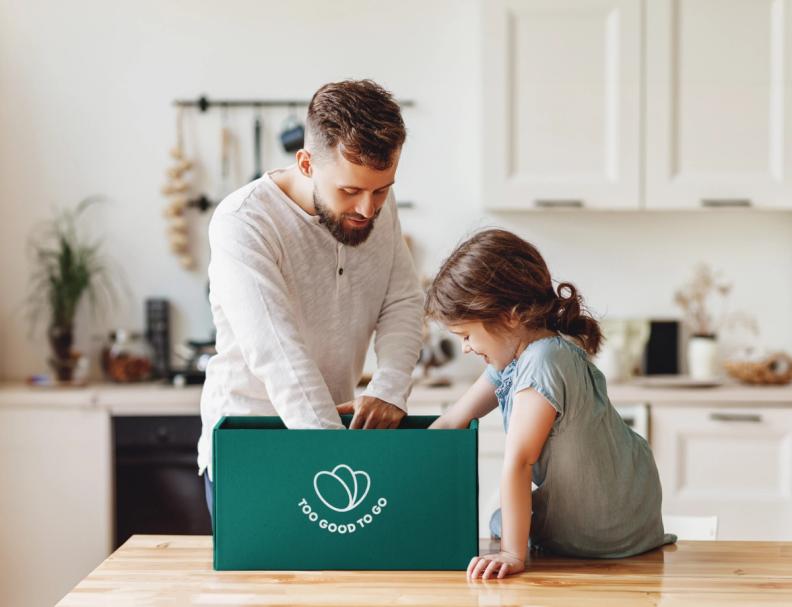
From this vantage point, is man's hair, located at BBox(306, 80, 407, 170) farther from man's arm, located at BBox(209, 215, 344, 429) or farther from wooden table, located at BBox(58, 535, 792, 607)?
wooden table, located at BBox(58, 535, 792, 607)

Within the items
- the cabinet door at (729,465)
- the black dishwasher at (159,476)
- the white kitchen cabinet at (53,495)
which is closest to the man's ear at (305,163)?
the black dishwasher at (159,476)

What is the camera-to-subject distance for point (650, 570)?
58.7 inches

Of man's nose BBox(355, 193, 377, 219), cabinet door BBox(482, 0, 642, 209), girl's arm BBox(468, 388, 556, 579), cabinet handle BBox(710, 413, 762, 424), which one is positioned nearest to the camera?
girl's arm BBox(468, 388, 556, 579)

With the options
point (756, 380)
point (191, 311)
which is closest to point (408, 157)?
point (191, 311)

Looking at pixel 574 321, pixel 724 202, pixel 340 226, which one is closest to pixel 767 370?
pixel 724 202

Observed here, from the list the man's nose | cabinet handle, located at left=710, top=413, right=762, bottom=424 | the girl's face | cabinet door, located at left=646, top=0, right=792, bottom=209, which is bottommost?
cabinet handle, located at left=710, top=413, right=762, bottom=424

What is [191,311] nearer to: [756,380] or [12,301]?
[12,301]

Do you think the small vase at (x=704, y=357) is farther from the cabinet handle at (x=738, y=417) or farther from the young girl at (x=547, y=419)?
the young girl at (x=547, y=419)

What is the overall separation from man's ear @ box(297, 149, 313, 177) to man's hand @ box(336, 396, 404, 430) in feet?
1.37

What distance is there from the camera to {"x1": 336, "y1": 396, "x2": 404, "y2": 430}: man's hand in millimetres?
1679

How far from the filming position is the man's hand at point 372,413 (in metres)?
1.68

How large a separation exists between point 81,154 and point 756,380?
2.62 meters

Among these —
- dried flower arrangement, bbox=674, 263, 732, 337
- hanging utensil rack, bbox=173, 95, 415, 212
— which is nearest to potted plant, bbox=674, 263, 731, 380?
dried flower arrangement, bbox=674, 263, 732, 337

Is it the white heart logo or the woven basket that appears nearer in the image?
the white heart logo
